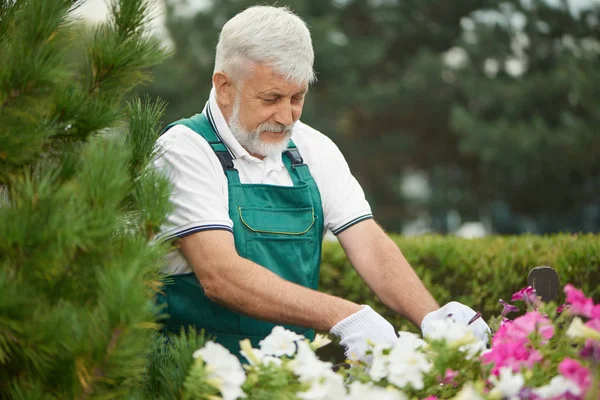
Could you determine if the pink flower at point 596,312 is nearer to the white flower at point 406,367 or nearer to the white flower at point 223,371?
the white flower at point 406,367

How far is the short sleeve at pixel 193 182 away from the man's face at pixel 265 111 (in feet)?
0.54

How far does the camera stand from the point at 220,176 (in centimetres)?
284

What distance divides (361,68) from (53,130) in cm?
1820

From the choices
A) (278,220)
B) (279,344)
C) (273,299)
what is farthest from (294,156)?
(279,344)

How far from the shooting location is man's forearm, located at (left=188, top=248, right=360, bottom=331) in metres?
2.44

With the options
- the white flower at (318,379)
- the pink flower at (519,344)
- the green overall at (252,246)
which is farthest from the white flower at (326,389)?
the green overall at (252,246)

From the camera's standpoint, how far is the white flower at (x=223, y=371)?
172 centimetres

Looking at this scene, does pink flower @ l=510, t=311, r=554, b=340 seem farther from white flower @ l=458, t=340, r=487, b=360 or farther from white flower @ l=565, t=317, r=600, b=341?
white flower @ l=565, t=317, r=600, b=341

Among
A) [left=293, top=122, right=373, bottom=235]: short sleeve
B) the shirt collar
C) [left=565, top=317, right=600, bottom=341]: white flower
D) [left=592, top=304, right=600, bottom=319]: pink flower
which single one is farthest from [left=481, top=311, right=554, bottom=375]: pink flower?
the shirt collar

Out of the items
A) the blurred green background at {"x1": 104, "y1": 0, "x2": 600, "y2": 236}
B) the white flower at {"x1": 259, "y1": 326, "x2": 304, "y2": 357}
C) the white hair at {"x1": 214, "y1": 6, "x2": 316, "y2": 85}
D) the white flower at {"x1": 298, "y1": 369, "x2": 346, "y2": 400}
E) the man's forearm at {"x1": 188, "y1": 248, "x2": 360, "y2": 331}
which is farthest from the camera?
the blurred green background at {"x1": 104, "y1": 0, "x2": 600, "y2": 236}

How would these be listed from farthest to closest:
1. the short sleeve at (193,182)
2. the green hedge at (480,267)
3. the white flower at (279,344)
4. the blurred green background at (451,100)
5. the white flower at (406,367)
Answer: the blurred green background at (451,100)
the green hedge at (480,267)
the short sleeve at (193,182)
the white flower at (279,344)
the white flower at (406,367)

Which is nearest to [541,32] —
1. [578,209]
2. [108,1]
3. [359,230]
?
[578,209]

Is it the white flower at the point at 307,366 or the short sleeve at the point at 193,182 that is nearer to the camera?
the white flower at the point at 307,366

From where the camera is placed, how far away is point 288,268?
114 inches
